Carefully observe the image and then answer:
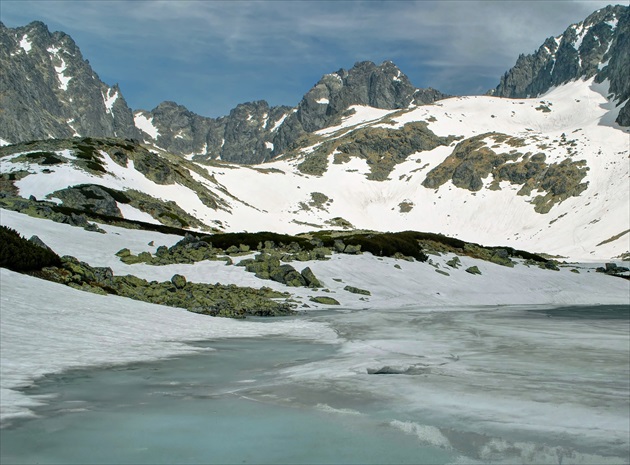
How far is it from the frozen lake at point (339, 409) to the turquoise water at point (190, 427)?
22 millimetres

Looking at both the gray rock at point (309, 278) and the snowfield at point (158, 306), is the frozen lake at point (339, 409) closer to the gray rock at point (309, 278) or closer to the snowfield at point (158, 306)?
the snowfield at point (158, 306)

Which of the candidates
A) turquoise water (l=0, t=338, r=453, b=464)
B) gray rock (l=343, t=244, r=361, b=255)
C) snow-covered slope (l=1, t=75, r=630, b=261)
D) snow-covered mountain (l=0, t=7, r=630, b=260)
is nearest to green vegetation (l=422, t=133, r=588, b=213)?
snow-covered mountain (l=0, t=7, r=630, b=260)

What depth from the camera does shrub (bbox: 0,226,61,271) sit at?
805 inches

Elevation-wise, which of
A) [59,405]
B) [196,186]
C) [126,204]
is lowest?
[59,405]

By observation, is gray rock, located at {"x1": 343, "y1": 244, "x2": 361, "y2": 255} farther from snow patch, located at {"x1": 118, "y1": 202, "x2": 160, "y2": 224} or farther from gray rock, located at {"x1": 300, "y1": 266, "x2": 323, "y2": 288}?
snow patch, located at {"x1": 118, "y1": 202, "x2": 160, "y2": 224}

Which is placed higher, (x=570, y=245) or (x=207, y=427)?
(x=570, y=245)

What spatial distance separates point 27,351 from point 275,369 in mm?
5272

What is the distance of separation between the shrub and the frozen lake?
10913mm

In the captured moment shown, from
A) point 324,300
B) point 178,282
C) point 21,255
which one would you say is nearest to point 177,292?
point 178,282

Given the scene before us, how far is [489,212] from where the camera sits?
159125 mm

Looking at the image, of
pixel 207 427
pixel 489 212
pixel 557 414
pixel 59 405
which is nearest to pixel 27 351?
pixel 59 405

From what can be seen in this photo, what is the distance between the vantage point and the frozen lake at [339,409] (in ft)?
19.9

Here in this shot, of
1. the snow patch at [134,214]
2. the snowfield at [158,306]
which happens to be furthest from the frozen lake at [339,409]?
the snow patch at [134,214]

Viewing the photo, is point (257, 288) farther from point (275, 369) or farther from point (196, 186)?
point (196, 186)
